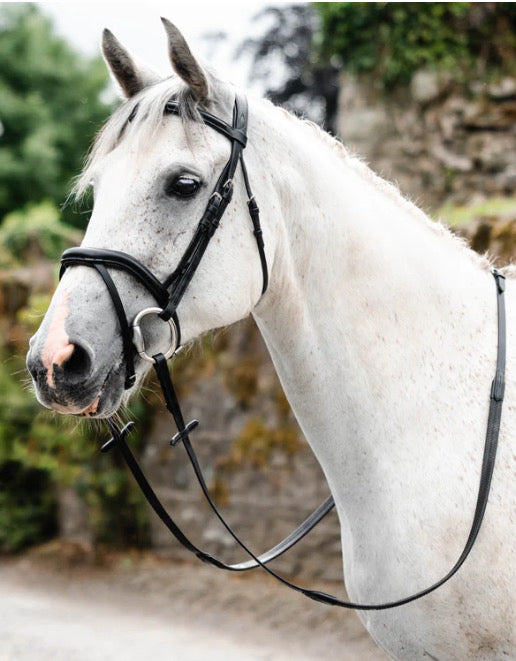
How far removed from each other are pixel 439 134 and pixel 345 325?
22.3 ft

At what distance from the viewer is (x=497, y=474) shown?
2.05 meters

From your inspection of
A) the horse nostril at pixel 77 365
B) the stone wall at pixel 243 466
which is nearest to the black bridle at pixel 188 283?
the horse nostril at pixel 77 365

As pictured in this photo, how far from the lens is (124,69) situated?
215 centimetres

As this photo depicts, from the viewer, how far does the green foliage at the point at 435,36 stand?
318 inches

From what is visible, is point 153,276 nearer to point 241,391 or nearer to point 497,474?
point 497,474

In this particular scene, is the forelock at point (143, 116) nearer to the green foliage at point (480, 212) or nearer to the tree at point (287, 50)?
the green foliage at point (480, 212)

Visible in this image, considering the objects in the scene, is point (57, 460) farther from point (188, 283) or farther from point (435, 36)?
point (435, 36)

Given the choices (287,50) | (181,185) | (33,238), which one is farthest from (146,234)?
(287,50)

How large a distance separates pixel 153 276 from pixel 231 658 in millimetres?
4149

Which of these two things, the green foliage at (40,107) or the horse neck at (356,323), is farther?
the green foliage at (40,107)

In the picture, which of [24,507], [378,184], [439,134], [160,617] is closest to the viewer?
[378,184]

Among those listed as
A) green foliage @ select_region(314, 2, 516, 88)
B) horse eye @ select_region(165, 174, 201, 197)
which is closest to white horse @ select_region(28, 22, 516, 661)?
horse eye @ select_region(165, 174, 201, 197)

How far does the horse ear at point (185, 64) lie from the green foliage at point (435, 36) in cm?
691

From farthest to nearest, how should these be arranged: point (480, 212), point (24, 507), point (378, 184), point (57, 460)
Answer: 1. point (24, 507)
2. point (57, 460)
3. point (480, 212)
4. point (378, 184)
